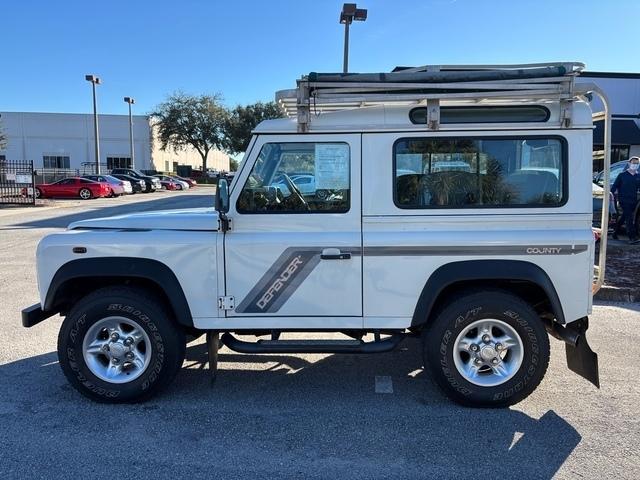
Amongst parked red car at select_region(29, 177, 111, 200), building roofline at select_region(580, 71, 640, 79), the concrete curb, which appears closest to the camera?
the concrete curb

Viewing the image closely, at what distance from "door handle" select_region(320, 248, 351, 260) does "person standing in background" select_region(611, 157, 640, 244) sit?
9.41m

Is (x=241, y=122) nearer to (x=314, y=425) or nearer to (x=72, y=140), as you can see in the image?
(x=72, y=140)

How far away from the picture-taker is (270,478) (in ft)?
9.82

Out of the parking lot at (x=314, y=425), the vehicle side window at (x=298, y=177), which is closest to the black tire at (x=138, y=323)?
the parking lot at (x=314, y=425)

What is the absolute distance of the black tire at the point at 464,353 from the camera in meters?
3.71

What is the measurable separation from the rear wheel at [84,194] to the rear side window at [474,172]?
30895mm

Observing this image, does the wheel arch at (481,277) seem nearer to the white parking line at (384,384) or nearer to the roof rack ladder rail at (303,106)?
the white parking line at (384,384)

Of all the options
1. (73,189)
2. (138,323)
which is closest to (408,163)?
(138,323)

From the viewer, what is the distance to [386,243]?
12.1 ft

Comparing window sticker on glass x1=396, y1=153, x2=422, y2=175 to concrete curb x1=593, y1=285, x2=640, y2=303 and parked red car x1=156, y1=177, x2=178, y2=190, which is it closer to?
concrete curb x1=593, y1=285, x2=640, y2=303

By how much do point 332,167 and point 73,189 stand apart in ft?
102

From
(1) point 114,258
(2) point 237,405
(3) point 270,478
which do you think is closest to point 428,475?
(3) point 270,478

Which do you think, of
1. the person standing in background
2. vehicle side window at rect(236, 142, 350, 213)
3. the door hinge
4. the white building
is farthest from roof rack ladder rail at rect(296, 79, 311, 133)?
the white building

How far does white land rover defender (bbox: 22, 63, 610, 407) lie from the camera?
→ 3.66 m
